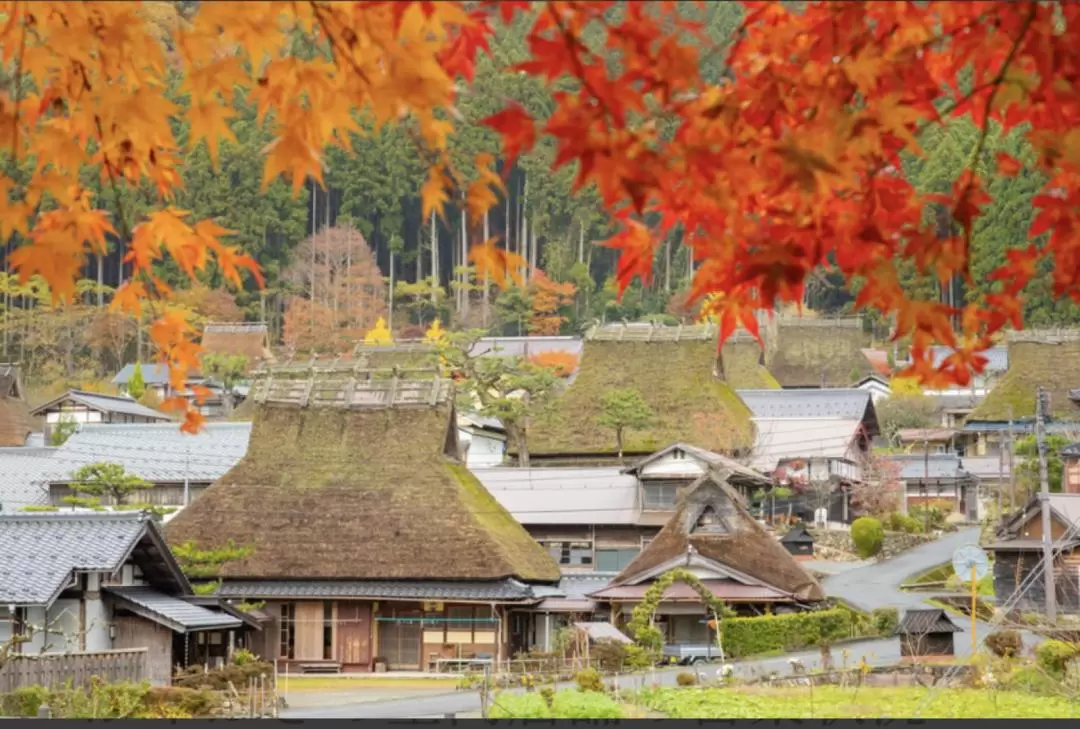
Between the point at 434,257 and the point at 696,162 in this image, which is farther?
the point at 434,257

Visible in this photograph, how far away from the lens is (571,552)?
33.8 metres

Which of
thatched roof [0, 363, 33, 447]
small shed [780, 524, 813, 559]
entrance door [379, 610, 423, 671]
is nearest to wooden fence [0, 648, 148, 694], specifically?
entrance door [379, 610, 423, 671]

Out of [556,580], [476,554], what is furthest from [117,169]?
[556,580]

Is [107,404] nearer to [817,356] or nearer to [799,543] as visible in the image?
[799,543]

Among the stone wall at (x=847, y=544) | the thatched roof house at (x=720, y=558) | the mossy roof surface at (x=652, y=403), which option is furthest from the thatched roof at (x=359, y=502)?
the stone wall at (x=847, y=544)

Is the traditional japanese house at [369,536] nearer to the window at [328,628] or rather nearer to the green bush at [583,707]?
the window at [328,628]

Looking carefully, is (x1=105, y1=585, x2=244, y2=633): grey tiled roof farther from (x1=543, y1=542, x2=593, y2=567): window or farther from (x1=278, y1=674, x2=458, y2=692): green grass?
(x1=543, y1=542, x2=593, y2=567): window

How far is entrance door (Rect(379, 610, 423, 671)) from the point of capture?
85.7ft

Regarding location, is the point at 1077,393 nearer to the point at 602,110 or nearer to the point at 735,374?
the point at 735,374

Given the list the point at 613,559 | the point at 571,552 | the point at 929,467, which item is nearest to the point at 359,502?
the point at 571,552

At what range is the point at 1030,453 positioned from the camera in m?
38.2

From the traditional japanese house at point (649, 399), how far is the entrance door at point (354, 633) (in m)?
13.8

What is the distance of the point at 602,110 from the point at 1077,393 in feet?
118

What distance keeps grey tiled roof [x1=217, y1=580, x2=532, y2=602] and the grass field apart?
1.50 meters
